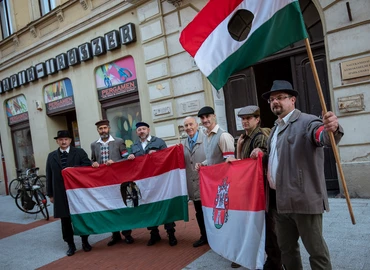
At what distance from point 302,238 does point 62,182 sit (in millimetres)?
4043

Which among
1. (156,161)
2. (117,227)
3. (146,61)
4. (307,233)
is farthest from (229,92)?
(307,233)

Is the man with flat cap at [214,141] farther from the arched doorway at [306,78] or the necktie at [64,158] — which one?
the arched doorway at [306,78]

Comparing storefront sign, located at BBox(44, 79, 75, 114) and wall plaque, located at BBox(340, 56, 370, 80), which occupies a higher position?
storefront sign, located at BBox(44, 79, 75, 114)

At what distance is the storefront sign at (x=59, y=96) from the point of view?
1151cm

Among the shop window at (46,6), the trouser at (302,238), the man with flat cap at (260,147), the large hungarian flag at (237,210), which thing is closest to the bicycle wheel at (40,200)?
the large hungarian flag at (237,210)

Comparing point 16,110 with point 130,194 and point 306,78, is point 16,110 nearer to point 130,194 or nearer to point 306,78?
point 130,194

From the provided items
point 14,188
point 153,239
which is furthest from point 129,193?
point 14,188

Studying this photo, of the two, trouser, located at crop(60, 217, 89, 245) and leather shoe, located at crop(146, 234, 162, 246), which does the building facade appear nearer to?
leather shoe, located at crop(146, 234, 162, 246)

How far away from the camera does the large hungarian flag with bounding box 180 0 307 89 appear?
9.20ft

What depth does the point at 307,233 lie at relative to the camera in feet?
8.75

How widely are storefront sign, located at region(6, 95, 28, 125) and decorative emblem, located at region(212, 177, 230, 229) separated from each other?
39.0 ft

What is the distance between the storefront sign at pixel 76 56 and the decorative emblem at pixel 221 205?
21.0 ft

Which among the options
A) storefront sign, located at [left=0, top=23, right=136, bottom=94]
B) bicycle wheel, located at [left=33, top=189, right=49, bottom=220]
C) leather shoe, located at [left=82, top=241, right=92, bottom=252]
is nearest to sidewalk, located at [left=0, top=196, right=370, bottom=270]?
leather shoe, located at [left=82, top=241, right=92, bottom=252]

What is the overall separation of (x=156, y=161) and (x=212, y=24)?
8.09ft
